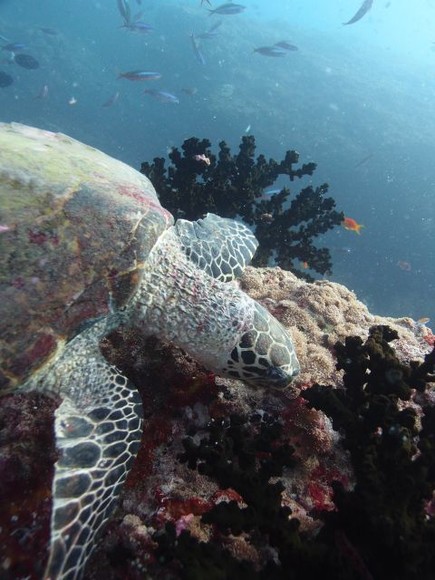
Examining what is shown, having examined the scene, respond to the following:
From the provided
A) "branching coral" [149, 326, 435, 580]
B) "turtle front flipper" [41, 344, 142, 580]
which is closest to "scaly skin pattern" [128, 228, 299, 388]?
"branching coral" [149, 326, 435, 580]

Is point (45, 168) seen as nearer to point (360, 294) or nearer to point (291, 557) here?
point (291, 557)

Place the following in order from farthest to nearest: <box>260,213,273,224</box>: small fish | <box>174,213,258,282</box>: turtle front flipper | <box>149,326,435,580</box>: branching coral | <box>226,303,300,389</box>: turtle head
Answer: <box>260,213,273,224</box>: small fish → <box>174,213,258,282</box>: turtle front flipper → <box>226,303,300,389</box>: turtle head → <box>149,326,435,580</box>: branching coral

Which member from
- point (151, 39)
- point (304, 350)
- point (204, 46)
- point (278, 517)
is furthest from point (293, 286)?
point (151, 39)

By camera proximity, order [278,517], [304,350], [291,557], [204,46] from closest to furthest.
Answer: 1. [291,557]
2. [278,517]
3. [304,350]
4. [204,46]

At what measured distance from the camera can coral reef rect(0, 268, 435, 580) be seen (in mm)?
1759

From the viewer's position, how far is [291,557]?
1.74m

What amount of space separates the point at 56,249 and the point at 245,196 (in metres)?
3.55

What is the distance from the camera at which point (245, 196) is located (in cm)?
544

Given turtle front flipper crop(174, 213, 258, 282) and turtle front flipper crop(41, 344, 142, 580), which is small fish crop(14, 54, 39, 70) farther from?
turtle front flipper crop(41, 344, 142, 580)

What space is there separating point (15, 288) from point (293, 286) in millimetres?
2733

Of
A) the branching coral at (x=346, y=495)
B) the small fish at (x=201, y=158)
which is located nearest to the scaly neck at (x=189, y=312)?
the branching coral at (x=346, y=495)

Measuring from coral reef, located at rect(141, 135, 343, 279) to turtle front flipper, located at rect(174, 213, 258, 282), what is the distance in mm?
1495

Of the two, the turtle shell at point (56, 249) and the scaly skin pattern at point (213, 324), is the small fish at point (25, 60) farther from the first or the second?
the scaly skin pattern at point (213, 324)

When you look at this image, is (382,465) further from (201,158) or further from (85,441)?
(201,158)
